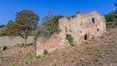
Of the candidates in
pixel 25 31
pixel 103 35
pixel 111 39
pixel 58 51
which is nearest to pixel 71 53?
pixel 58 51

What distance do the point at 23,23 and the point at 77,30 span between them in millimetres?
15565

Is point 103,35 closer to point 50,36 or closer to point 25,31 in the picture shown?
point 50,36

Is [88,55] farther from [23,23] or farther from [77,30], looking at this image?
[23,23]

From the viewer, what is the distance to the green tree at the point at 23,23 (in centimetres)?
4772

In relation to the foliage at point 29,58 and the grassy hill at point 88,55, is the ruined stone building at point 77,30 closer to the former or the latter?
the foliage at point 29,58

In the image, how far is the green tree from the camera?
47719mm

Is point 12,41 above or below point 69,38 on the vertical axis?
below

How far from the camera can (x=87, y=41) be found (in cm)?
3416

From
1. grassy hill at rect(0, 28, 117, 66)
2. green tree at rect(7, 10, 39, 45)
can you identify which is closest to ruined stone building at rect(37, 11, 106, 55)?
grassy hill at rect(0, 28, 117, 66)

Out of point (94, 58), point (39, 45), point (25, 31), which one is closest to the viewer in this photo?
point (94, 58)

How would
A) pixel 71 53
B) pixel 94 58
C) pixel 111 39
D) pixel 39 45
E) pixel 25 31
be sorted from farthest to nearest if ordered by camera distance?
pixel 25 31 < pixel 39 45 < pixel 111 39 < pixel 71 53 < pixel 94 58

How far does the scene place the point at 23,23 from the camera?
1890 inches

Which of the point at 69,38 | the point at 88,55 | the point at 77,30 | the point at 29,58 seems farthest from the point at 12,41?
the point at 88,55

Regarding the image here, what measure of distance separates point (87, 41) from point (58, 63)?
27.8ft
